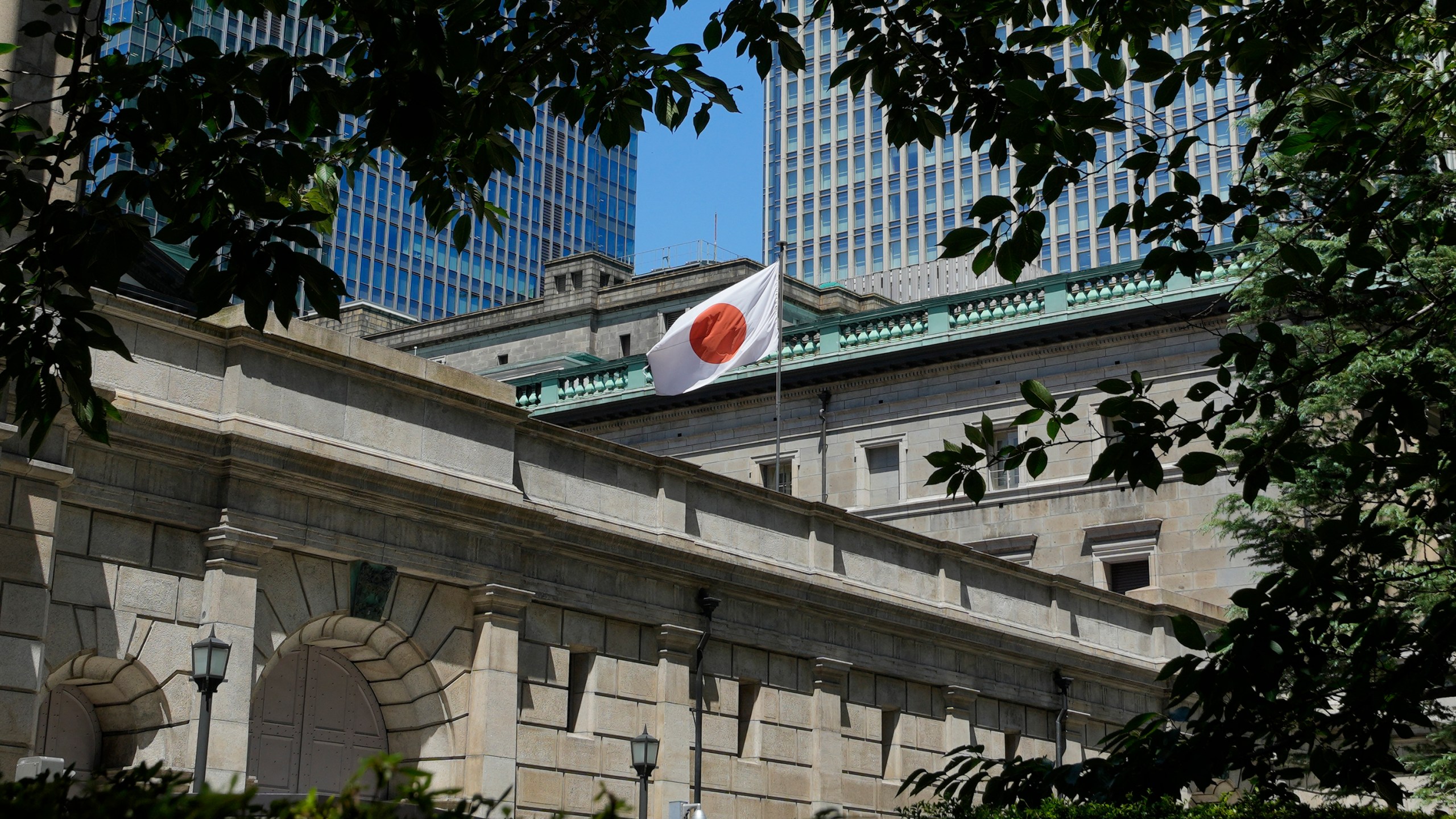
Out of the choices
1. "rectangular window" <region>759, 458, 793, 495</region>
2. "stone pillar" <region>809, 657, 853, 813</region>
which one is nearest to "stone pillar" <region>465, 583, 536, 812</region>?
"stone pillar" <region>809, 657, 853, 813</region>

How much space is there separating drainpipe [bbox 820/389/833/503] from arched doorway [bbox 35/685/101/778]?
2499cm

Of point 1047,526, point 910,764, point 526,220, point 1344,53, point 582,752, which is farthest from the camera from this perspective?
point 526,220

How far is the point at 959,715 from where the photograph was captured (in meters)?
29.1

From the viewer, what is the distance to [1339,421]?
93.2ft

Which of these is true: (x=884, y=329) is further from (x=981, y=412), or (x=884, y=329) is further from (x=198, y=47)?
(x=198, y=47)

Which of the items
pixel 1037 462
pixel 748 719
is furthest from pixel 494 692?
pixel 1037 462

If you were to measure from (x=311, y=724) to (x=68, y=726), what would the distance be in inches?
133

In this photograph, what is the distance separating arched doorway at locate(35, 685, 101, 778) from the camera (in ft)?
60.1

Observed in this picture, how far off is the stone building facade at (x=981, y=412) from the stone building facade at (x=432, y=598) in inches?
388

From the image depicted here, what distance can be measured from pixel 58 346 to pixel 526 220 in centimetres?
13748

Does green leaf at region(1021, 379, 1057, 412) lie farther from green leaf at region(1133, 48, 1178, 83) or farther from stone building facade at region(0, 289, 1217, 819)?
stone building facade at region(0, 289, 1217, 819)

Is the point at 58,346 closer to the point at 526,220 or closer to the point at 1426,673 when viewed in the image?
the point at 1426,673

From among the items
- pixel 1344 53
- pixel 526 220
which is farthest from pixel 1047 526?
pixel 526 220

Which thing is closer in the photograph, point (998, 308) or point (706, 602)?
point (706, 602)
